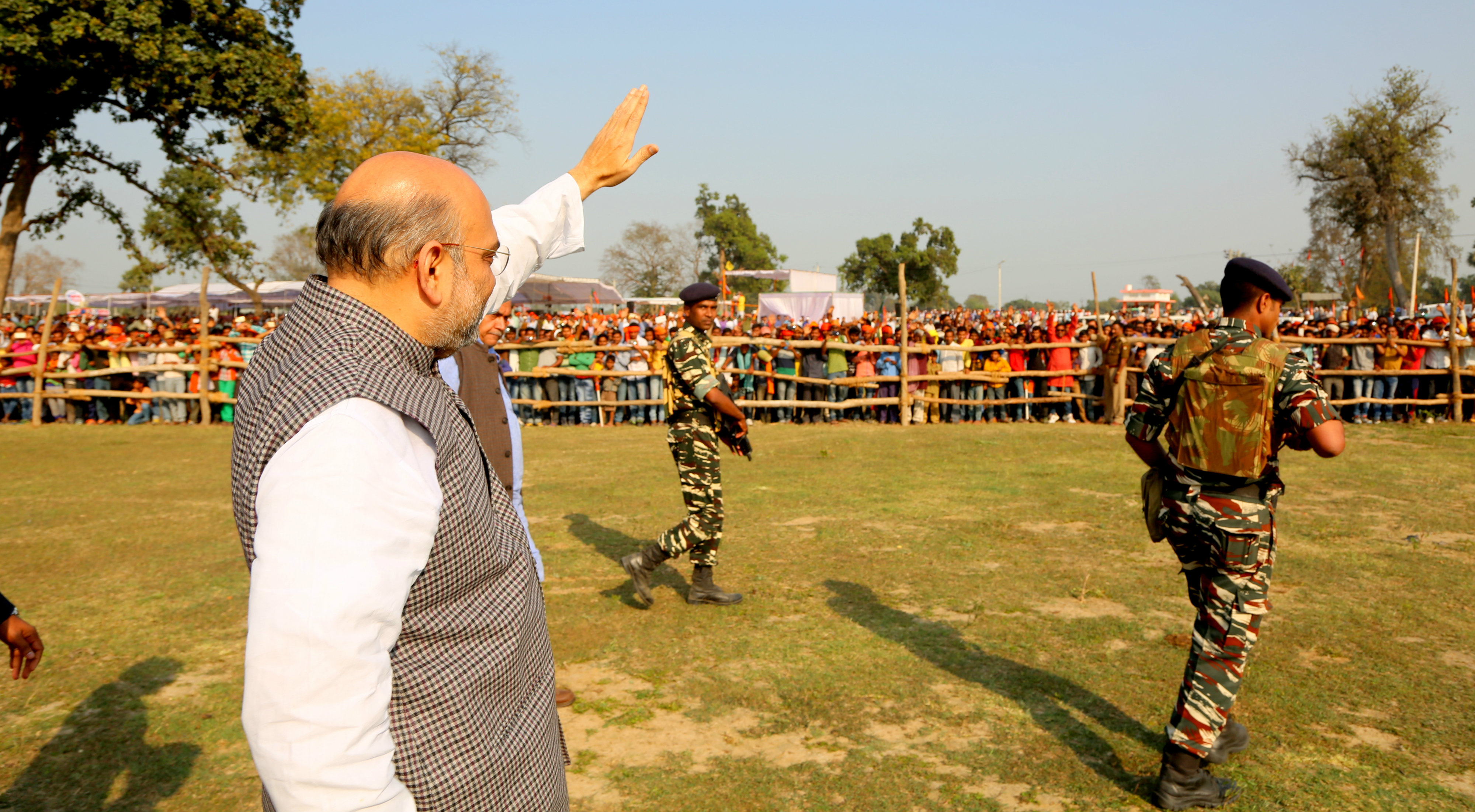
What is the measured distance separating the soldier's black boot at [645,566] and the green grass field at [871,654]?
174 millimetres

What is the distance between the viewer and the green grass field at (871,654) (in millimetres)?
3732

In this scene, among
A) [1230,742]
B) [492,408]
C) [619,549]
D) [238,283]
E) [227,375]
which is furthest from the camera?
[238,283]

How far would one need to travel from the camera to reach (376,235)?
1422 mm

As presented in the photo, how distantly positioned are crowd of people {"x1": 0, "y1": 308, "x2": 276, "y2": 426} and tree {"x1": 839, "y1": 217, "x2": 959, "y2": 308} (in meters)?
48.1

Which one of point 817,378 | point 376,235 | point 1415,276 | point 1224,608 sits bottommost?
point 1224,608

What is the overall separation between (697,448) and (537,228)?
355cm

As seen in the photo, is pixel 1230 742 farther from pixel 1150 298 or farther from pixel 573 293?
pixel 1150 298

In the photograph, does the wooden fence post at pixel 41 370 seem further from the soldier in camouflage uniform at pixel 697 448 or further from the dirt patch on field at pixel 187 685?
the soldier in camouflage uniform at pixel 697 448

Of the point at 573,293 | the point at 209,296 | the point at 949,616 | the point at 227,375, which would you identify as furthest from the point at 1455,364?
the point at 209,296

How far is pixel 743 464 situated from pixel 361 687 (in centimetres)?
1066

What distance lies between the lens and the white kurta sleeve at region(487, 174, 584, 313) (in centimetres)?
247

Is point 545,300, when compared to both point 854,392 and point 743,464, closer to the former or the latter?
point 854,392

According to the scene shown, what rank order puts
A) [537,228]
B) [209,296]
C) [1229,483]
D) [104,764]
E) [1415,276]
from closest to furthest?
[537,228] < [1229,483] < [104,764] < [1415,276] < [209,296]

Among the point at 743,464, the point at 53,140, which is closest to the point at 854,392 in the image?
the point at 743,464
